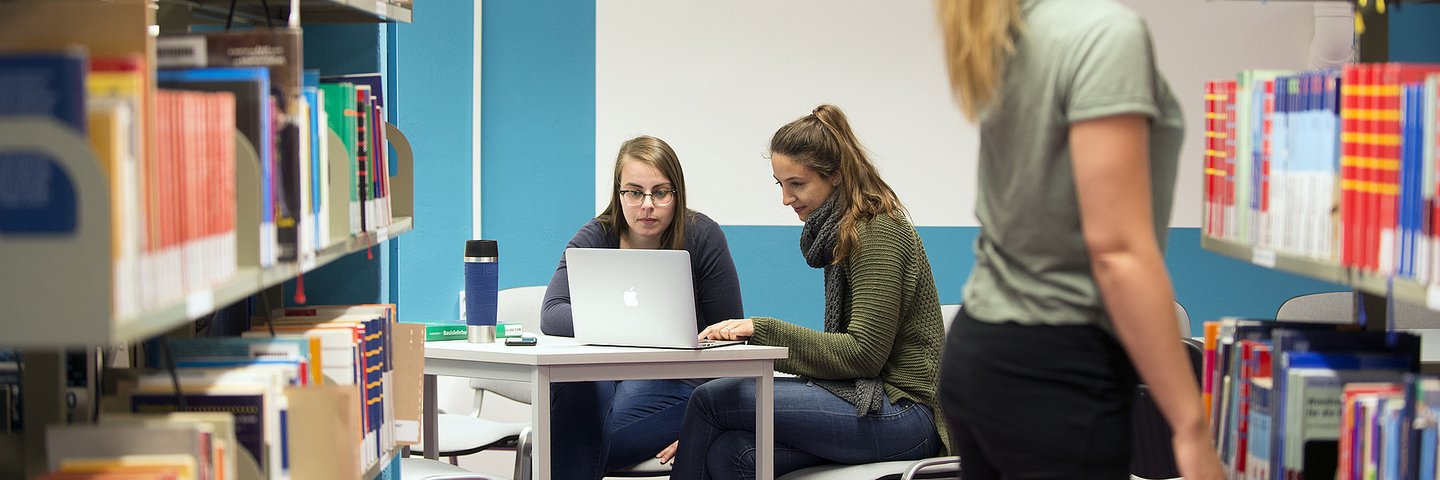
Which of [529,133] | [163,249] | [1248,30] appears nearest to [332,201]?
[163,249]

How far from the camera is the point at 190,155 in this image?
1.27 meters

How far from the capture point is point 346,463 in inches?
66.7

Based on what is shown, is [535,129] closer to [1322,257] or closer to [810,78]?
[810,78]

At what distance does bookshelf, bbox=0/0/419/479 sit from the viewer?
3.28 feet

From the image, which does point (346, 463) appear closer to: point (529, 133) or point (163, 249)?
point (163, 249)

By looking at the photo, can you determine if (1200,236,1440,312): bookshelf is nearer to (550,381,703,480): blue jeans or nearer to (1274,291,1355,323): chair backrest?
(550,381,703,480): blue jeans

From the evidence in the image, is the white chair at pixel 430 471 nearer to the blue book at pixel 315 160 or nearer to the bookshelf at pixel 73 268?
the bookshelf at pixel 73 268

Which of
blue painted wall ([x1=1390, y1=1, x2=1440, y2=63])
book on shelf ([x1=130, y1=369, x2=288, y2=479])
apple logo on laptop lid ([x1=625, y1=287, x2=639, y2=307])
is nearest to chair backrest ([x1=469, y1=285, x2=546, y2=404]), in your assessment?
apple logo on laptop lid ([x1=625, y1=287, x2=639, y2=307])

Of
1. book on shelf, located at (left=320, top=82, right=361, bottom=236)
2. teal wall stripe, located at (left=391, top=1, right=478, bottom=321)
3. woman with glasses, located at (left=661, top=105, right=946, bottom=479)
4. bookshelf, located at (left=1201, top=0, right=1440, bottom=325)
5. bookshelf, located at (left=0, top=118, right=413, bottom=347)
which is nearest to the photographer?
bookshelf, located at (left=0, top=118, right=413, bottom=347)

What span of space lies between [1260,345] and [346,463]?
122 cm

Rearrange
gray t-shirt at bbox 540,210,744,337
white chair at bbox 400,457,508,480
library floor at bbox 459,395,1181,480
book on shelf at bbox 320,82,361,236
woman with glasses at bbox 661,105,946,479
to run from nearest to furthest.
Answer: book on shelf at bbox 320,82,361,236 → white chair at bbox 400,457,508,480 → woman with glasses at bbox 661,105,946,479 → gray t-shirt at bbox 540,210,744,337 → library floor at bbox 459,395,1181,480

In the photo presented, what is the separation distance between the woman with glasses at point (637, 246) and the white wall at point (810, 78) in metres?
1.30

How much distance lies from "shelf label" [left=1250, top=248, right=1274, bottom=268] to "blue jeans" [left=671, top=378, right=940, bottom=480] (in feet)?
4.23

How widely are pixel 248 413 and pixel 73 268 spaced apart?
0.53 meters
